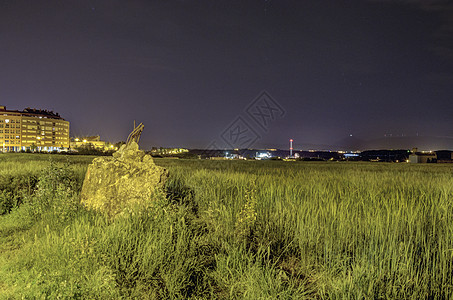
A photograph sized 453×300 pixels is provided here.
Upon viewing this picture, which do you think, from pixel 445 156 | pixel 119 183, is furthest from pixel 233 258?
pixel 445 156

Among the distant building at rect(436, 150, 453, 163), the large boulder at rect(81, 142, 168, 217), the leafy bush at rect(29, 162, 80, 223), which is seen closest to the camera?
the leafy bush at rect(29, 162, 80, 223)

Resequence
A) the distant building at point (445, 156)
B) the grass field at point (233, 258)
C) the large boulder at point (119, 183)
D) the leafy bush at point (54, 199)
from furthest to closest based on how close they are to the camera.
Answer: the distant building at point (445, 156) → the large boulder at point (119, 183) → the leafy bush at point (54, 199) → the grass field at point (233, 258)

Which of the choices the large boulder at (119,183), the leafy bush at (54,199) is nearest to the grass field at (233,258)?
the leafy bush at (54,199)

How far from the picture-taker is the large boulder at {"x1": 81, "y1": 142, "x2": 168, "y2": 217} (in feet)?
21.6

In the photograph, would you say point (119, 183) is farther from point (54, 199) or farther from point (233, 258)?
point (233, 258)

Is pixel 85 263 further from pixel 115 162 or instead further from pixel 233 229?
pixel 115 162

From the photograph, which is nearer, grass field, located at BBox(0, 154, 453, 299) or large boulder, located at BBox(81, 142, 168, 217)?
grass field, located at BBox(0, 154, 453, 299)

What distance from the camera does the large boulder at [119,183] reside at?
6.57m

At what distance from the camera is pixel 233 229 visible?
5.30 meters

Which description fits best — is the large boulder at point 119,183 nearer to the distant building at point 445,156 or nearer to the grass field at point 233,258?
the grass field at point 233,258

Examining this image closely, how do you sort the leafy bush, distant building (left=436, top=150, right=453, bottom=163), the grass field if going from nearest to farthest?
the grass field, the leafy bush, distant building (left=436, top=150, right=453, bottom=163)

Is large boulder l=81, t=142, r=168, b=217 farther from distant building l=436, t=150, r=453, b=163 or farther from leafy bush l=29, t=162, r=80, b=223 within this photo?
distant building l=436, t=150, r=453, b=163

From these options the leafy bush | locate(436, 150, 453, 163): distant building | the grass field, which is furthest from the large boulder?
locate(436, 150, 453, 163): distant building

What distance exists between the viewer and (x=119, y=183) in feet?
22.2
